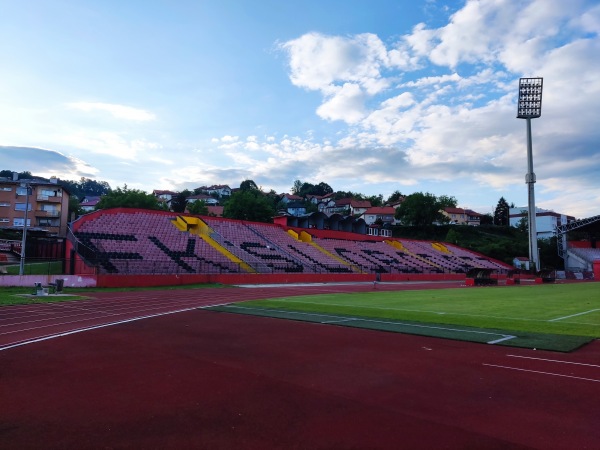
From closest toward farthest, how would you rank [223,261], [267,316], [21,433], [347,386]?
[21,433], [347,386], [267,316], [223,261]

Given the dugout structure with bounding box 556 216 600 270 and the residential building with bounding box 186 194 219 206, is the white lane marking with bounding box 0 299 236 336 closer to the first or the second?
the dugout structure with bounding box 556 216 600 270

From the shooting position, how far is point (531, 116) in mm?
55562

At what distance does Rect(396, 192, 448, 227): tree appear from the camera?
94375 mm

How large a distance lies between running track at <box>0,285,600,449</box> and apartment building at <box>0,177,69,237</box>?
59443 millimetres

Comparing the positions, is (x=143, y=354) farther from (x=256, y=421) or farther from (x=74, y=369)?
(x=256, y=421)

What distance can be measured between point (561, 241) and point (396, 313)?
68670 millimetres

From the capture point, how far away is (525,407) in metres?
5.49

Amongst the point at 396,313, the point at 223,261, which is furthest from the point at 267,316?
→ the point at 223,261

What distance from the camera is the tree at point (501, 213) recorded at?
11875 centimetres

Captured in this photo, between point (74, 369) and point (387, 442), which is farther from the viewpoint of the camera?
point (74, 369)

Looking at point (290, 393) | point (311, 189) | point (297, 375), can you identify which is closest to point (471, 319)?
point (297, 375)

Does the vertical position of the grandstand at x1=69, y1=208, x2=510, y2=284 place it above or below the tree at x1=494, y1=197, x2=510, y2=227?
below

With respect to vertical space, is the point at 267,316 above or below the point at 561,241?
below

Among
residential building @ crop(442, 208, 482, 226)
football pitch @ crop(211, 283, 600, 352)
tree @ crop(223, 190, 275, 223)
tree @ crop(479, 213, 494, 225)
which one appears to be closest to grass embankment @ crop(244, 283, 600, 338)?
football pitch @ crop(211, 283, 600, 352)
